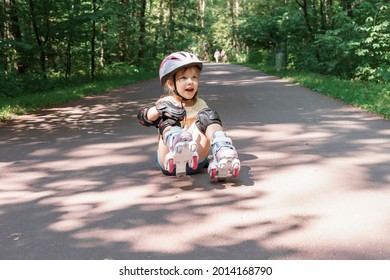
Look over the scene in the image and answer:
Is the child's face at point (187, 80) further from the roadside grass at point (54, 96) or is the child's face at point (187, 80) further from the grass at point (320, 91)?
the roadside grass at point (54, 96)

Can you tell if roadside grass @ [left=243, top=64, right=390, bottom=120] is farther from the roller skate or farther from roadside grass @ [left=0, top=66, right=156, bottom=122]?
roadside grass @ [left=0, top=66, right=156, bottom=122]

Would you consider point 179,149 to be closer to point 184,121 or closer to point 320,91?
point 184,121

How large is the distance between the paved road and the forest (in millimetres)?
3877

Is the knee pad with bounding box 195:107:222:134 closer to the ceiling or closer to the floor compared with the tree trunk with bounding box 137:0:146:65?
closer to the floor

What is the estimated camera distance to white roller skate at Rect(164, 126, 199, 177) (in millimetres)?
3994

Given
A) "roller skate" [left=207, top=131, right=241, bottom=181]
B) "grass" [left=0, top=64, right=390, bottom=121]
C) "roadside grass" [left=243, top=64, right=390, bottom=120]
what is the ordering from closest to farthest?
"roller skate" [left=207, top=131, right=241, bottom=181], "roadside grass" [left=243, top=64, right=390, bottom=120], "grass" [left=0, top=64, right=390, bottom=121]

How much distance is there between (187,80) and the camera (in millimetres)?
4504

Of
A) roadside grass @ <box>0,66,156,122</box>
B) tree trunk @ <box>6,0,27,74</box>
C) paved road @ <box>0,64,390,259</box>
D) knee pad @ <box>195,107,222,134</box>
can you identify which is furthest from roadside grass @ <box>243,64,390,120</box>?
tree trunk @ <box>6,0,27,74</box>

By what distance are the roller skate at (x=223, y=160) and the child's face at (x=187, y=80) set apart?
2.16ft

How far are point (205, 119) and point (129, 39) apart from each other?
20.2 m

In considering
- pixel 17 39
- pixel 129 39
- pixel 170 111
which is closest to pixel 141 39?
pixel 129 39

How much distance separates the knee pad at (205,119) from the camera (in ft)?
14.7
